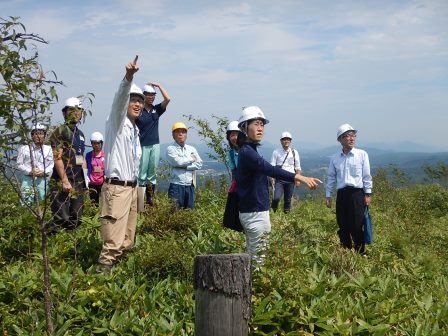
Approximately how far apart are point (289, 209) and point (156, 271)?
6061 mm

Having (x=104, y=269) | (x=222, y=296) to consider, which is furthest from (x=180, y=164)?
(x=222, y=296)

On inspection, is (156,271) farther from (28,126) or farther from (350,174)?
(350,174)

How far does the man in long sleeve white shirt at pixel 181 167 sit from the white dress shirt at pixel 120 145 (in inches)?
121

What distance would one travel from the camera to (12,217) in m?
7.64

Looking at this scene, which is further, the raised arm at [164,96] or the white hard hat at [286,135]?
the white hard hat at [286,135]

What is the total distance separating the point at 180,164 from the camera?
8711 millimetres

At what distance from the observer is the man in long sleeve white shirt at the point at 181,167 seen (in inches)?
345

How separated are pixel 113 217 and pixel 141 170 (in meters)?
2.82

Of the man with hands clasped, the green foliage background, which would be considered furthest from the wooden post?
the man with hands clasped

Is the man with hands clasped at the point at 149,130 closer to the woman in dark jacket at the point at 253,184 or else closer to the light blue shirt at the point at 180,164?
the light blue shirt at the point at 180,164

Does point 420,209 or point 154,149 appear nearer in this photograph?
point 154,149

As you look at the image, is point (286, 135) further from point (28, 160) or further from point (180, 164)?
point (28, 160)

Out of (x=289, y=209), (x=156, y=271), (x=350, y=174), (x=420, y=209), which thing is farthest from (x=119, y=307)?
(x=420, y=209)

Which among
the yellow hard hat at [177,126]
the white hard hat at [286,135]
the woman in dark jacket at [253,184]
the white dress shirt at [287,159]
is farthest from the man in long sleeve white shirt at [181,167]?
the woman in dark jacket at [253,184]
